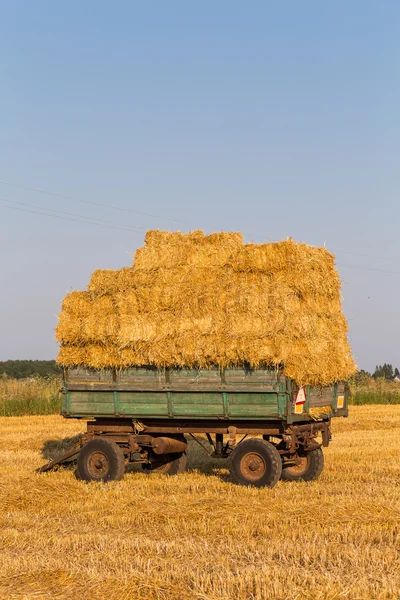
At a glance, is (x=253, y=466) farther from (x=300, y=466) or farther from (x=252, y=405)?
(x=300, y=466)

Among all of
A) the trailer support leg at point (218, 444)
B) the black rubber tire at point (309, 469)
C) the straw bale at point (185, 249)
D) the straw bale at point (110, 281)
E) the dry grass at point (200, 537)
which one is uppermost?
the straw bale at point (185, 249)

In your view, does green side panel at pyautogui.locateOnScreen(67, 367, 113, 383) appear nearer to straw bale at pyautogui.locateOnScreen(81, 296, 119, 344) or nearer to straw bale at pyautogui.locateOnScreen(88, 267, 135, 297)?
straw bale at pyautogui.locateOnScreen(81, 296, 119, 344)

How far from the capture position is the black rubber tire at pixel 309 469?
13836mm

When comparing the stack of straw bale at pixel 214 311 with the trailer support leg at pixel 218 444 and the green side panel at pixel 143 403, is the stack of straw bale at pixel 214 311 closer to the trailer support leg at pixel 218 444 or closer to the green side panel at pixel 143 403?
the green side panel at pixel 143 403

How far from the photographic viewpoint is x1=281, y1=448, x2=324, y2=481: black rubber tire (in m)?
13.8

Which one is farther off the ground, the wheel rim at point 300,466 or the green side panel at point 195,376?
the green side panel at point 195,376

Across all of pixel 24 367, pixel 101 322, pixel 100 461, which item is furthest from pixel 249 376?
pixel 24 367

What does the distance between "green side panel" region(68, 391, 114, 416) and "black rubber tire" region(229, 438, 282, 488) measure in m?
2.38

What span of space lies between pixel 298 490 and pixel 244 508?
6.44 feet

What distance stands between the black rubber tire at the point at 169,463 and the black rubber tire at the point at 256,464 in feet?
6.77

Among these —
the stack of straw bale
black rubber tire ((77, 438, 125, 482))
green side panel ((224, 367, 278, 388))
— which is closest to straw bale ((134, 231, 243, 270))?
the stack of straw bale

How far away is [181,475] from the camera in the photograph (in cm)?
1422

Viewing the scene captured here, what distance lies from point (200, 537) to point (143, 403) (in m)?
4.90

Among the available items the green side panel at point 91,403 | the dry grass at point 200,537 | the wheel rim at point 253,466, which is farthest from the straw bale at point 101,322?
the wheel rim at point 253,466
